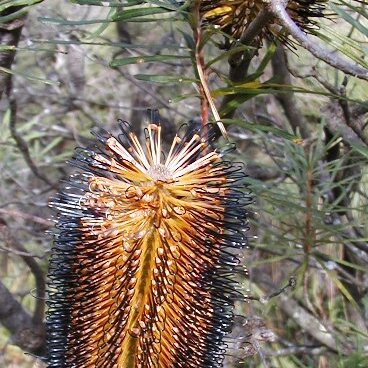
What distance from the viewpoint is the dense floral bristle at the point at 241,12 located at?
2.62 feet

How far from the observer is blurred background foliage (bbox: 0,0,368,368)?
0.83m

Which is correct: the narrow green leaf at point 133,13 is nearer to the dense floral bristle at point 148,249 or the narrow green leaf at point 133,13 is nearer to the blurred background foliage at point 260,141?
the blurred background foliage at point 260,141

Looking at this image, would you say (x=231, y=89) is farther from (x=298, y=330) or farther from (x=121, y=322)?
(x=298, y=330)

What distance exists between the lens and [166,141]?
5.84ft

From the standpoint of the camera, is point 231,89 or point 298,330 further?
point 298,330

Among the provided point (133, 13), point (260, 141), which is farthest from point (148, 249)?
point (260, 141)

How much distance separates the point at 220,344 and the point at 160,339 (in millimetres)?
87

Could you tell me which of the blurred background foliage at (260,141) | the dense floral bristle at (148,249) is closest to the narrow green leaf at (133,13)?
the blurred background foliage at (260,141)

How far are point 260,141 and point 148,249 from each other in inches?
50.3

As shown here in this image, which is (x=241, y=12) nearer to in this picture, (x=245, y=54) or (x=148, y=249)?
(x=245, y=54)

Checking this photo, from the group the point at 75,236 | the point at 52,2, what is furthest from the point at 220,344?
the point at 52,2

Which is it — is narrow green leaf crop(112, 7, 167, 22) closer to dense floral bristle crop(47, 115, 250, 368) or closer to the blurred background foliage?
the blurred background foliage

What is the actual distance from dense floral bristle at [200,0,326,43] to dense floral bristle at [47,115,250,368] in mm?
112

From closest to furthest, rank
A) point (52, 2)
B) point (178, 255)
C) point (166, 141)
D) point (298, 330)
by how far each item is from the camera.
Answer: point (178, 255) → point (166, 141) → point (298, 330) → point (52, 2)
